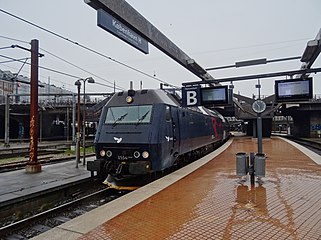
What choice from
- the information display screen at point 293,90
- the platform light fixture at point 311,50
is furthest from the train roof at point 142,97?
the platform light fixture at point 311,50

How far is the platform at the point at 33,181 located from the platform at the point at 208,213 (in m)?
2.71

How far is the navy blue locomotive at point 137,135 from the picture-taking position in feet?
27.3

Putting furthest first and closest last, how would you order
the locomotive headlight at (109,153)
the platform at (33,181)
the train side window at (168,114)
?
the train side window at (168,114)
the locomotive headlight at (109,153)
the platform at (33,181)

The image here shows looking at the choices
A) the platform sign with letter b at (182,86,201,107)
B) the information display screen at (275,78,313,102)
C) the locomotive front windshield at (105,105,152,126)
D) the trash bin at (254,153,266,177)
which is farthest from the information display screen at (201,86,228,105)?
the trash bin at (254,153,266,177)

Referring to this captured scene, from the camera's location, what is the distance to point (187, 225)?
4676 millimetres

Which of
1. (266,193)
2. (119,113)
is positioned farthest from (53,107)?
(266,193)

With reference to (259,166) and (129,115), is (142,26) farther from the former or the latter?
(259,166)

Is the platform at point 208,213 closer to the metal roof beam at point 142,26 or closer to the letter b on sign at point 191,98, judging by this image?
the letter b on sign at point 191,98

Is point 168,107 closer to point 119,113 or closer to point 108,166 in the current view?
point 119,113

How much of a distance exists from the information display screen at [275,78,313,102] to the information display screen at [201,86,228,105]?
5.64 feet

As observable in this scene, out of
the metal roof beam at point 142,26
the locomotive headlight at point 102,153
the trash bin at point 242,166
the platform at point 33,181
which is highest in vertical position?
the metal roof beam at point 142,26

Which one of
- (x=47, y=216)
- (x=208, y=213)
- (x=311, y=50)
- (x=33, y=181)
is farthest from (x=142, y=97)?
(x=311, y=50)

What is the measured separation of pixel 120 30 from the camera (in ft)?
22.5

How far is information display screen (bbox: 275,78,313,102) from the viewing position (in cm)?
938
